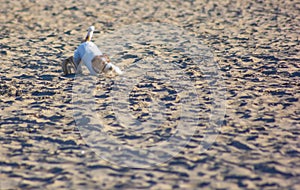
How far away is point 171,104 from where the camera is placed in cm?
572

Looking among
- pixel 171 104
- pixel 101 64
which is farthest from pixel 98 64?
pixel 171 104

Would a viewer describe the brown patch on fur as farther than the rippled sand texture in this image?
Yes

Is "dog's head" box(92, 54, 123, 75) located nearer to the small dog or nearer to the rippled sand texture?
the small dog

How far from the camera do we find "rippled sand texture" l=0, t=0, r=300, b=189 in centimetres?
411

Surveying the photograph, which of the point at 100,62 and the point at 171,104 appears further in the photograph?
the point at 100,62

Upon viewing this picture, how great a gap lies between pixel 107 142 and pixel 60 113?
971 millimetres

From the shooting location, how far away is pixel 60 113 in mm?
5512

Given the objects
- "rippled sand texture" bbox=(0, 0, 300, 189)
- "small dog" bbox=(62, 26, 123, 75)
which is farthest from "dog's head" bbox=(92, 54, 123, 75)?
"rippled sand texture" bbox=(0, 0, 300, 189)

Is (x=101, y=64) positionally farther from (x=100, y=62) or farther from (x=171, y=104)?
(x=171, y=104)

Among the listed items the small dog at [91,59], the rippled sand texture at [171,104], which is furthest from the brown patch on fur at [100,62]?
the rippled sand texture at [171,104]

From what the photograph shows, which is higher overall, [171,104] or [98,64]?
[98,64]

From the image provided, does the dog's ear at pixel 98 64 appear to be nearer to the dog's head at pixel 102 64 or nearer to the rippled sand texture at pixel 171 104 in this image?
the dog's head at pixel 102 64

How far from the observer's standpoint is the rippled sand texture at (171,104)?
4113 mm

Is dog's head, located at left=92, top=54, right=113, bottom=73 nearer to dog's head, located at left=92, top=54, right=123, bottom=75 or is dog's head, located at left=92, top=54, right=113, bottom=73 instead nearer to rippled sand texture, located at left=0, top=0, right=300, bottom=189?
dog's head, located at left=92, top=54, right=123, bottom=75
